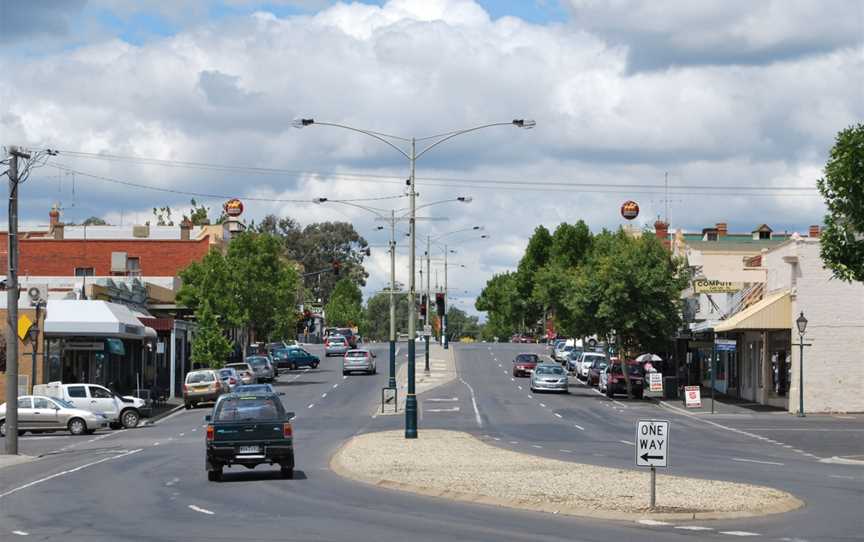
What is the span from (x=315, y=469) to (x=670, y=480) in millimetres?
8502

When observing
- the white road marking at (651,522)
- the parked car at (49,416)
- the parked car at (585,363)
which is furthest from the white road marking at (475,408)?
the white road marking at (651,522)

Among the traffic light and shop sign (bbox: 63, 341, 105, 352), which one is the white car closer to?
the traffic light

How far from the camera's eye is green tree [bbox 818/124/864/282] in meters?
32.1

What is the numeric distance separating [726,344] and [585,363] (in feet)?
36.4

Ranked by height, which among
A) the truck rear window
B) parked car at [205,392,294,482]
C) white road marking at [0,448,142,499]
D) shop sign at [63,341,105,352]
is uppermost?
shop sign at [63,341,105,352]

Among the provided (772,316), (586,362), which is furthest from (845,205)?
(586,362)

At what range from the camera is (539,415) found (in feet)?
173

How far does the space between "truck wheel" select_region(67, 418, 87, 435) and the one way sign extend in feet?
102

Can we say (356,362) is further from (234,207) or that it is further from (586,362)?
(234,207)

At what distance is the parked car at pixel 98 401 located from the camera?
48.4 meters

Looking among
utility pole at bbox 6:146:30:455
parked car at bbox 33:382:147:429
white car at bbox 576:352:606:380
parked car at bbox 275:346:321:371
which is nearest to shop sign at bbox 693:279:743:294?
white car at bbox 576:352:606:380

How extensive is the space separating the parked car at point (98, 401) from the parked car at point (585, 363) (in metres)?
32.5

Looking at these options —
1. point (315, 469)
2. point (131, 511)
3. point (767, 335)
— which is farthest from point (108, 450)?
point (767, 335)

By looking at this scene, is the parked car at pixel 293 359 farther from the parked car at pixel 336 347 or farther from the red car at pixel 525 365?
the parked car at pixel 336 347
